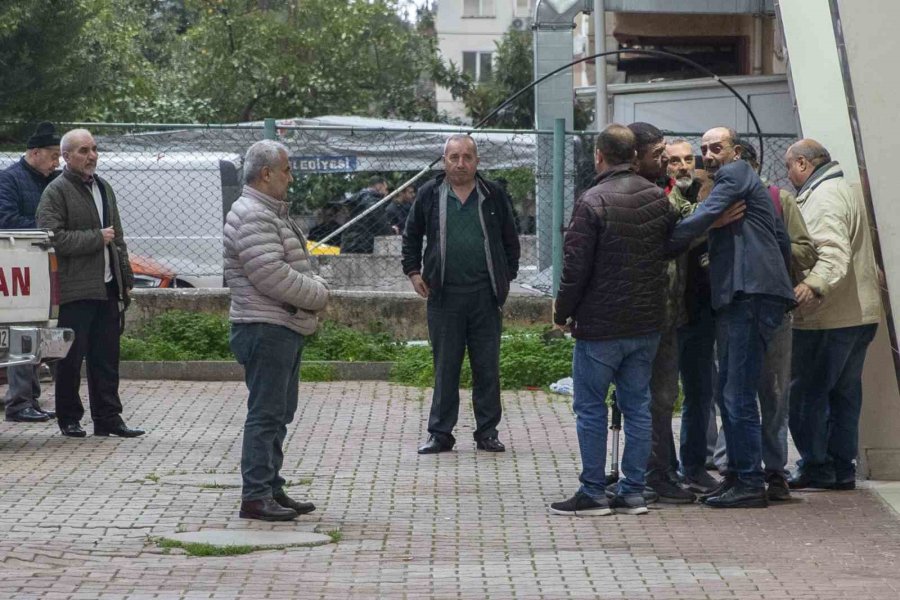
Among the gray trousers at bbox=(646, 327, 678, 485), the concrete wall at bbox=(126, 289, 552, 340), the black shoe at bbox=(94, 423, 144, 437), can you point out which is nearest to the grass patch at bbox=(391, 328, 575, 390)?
the concrete wall at bbox=(126, 289, 552, 340)

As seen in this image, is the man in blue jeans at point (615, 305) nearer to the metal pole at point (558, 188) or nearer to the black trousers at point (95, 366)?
the black trousers at point (95, 366)

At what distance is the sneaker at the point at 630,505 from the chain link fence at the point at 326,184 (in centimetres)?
574

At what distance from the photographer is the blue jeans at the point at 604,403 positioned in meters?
7.80

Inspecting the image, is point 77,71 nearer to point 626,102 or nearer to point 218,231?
point 218,231

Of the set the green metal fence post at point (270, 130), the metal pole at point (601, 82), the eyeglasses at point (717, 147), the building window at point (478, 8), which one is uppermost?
the building window at point (478, 8)

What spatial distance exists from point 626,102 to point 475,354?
950 cm

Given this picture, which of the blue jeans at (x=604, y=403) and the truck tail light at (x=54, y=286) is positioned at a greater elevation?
the truck tail light at (x=54, y=286)

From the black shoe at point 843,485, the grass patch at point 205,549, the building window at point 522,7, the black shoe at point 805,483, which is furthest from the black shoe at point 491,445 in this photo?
the building window at point 522,7

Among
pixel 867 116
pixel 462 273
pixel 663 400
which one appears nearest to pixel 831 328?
pixel 663 400

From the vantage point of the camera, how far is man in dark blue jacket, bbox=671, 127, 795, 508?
7812 millimetres

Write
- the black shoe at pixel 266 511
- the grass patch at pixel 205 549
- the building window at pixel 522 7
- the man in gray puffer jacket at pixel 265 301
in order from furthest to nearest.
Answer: the building window at pixel 522 7, the black shoe at pixel 266 511, the man in gray puffer jacket at pixel 265 301, the grass patch at pixel 205 549

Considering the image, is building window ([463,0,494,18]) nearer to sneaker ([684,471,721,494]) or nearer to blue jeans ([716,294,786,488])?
sneaker ([684,471,721,494])

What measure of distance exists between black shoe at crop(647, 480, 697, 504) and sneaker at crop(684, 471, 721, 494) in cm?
26

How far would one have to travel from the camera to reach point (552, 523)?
7.67 m
